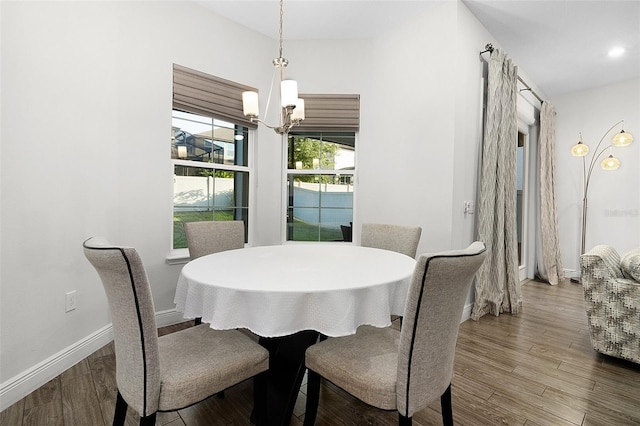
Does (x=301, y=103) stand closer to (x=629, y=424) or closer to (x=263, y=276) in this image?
(x=263, y=276)

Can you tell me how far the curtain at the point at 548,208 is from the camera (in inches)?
180

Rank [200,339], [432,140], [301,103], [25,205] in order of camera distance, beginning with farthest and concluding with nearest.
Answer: [432,140] → [301,103] → [25,205] → [200,339]

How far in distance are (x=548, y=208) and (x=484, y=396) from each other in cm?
388

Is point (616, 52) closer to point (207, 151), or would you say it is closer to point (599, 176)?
point (599, 176)

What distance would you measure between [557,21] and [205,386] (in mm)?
4123

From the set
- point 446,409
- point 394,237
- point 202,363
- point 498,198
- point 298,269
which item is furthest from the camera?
point 498,198

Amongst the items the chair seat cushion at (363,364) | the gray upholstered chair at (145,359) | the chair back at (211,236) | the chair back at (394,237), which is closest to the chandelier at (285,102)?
the chair back at (211,236)

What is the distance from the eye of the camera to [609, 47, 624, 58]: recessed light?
139 inches

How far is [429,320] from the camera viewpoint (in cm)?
103

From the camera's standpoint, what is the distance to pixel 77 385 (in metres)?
1.84

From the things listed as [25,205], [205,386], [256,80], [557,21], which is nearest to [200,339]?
[205,386]

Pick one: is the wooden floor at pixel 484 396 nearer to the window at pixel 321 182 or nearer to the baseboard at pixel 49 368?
the baseboard at pixel 49 368

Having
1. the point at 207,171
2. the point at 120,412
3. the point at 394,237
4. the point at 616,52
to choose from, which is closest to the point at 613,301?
the point at 394,237

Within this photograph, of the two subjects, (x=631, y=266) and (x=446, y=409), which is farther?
(x=631, y=266)
